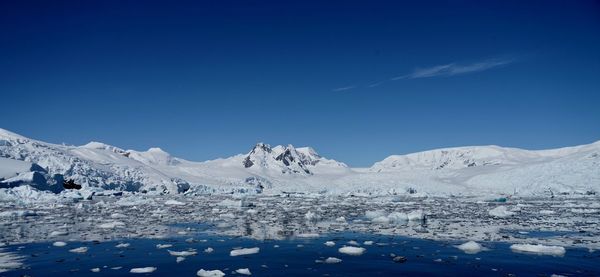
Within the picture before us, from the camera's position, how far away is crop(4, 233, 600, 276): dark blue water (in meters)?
8.33

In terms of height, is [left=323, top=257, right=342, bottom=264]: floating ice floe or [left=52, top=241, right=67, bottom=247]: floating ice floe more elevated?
[left=52, top=241, right=67, bottom=247]: floating ice floe

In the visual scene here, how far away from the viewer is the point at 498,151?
17050cm

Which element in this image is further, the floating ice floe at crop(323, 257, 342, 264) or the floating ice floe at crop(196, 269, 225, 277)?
the floating ice floe at crop(323, 257, 342, 264)

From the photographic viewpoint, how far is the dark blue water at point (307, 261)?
8.33 meters

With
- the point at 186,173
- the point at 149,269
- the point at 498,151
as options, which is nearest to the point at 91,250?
the point at 149,269

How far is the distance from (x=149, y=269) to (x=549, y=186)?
54245 millimetres

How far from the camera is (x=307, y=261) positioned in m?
9.52

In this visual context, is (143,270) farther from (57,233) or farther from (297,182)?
(297,182)

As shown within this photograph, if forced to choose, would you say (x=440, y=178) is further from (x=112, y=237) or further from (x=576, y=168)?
(x=112, y=237)

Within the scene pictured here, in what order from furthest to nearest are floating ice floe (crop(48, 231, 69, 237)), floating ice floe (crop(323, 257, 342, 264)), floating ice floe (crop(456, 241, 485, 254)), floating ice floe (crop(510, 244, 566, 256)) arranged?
floating ice floe (crop(48, 231, 69, 237)) < floating ice floe (crop(456, 241, 485, 254)) < floating ice floe (crop(510, 244, 566, 256)) < floating ice floe (crop(323, 257, 342, 264))

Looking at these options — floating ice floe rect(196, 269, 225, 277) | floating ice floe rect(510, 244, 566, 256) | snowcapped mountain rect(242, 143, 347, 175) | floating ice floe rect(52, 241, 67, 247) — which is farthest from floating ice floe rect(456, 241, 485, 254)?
snowcapped mountain rect(242, 143, 347, 175)

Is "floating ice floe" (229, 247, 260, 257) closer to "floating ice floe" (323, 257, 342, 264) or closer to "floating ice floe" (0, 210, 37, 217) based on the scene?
"floating ice floe" (323, 257, 342, 264)

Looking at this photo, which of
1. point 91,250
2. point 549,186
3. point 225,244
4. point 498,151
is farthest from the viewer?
point 498,151

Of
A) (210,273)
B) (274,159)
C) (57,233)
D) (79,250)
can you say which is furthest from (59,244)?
(274,159)
